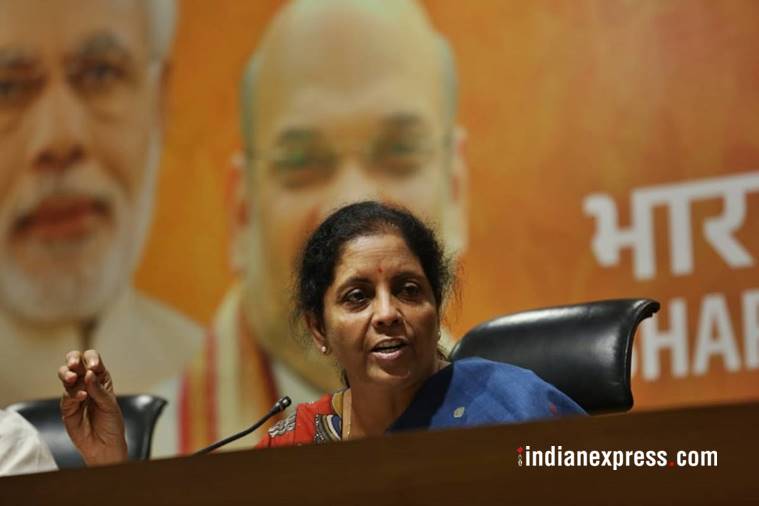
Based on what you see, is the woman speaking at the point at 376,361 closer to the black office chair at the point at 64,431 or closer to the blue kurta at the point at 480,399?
the blue kurta at the point at 480,399

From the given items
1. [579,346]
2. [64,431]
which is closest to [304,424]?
[579,346]

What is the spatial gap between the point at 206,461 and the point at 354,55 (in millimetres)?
2842

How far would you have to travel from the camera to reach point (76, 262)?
3.89m

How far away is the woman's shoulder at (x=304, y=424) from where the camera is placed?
5.77 ft

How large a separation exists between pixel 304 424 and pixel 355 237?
31 cm

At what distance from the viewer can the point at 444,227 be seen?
3.59 metres

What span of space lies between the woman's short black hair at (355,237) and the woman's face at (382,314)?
0.05 ft

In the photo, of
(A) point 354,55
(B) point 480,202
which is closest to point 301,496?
(B) point 480,202

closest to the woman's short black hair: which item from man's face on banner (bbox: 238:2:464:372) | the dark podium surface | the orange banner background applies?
the dark podium surface

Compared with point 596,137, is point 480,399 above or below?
below

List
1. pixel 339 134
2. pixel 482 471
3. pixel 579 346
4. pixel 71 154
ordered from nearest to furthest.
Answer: pixel 482 471 → pixel 579 346 → pixel 339 134 → pixel 71 154

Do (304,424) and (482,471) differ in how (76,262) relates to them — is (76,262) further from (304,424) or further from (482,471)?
(482,471)

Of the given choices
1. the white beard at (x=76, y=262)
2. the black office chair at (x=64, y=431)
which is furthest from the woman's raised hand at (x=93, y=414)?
the white beard at (x=76, y=262)

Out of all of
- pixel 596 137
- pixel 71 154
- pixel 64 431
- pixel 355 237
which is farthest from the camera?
pixel 71 154
